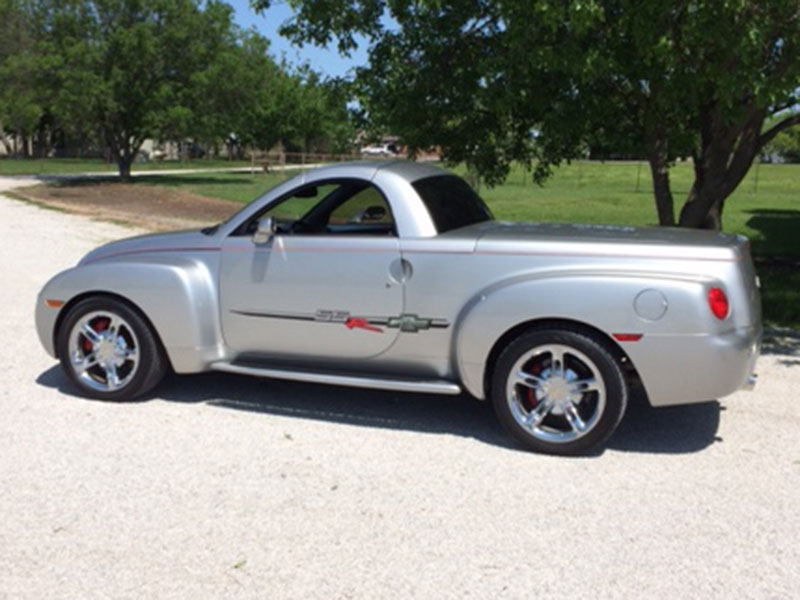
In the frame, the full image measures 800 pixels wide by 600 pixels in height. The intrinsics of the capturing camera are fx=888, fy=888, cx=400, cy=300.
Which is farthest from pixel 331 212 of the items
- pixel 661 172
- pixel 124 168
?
pixel 124 168

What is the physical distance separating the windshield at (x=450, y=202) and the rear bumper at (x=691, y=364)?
1.50 metres

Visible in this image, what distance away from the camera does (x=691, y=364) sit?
4.84 m

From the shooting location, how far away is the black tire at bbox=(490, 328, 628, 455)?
4.92 m

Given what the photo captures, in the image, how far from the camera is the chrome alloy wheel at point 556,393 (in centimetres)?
501

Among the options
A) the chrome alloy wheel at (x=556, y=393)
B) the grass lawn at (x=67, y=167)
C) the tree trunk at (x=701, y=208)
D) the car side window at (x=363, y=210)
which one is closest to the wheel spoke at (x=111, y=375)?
the car side window at (x=363, y=210)

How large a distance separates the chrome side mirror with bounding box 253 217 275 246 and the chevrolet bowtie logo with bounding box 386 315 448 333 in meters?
0.98

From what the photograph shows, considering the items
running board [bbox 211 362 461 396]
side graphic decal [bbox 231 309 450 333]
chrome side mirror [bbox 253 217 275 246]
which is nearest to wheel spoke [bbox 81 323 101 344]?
→ running board [bbox 211 362 461 396]

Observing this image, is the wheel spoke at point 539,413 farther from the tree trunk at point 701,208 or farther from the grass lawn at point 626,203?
the grass lawn at point 626,203

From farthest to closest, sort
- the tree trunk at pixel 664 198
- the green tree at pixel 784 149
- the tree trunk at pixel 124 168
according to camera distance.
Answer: the green tree at pixel 784 149, the tree trunk at pixel 124 168, the tree trunk at pixel 664 198

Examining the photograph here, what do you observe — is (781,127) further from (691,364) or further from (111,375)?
(111,375)

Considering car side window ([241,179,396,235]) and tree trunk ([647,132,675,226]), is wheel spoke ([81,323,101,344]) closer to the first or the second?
Result: car side window ([241,179,396,235])

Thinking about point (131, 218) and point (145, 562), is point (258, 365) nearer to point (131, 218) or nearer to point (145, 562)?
point (145, 562)

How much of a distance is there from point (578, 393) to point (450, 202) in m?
1.67

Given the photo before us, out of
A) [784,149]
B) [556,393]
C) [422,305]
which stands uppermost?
[784,149]
